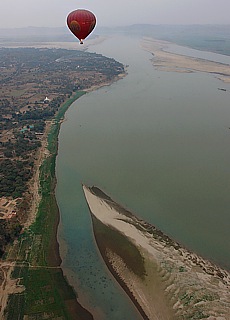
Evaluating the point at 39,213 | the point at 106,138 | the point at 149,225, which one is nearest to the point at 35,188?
the point at 39,213

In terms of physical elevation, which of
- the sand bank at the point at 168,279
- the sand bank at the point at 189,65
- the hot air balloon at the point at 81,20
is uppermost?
the hot air balloon at the point at 81,20

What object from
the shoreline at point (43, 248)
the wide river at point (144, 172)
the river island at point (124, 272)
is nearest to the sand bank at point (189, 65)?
the wide river at point (144, 172)

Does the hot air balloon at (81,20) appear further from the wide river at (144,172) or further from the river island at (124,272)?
the river island at (124,272)

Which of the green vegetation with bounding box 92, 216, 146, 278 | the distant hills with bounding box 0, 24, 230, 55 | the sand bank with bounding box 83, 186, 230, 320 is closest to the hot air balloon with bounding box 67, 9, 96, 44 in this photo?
the green vegetation with bounding box 92, 216, 146, 278

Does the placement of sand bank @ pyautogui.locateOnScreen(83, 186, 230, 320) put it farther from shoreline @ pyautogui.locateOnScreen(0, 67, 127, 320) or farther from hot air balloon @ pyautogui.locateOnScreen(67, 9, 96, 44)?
hot air balloon @ pyautogui.locateOnScreen(67, 9, 96, 44)

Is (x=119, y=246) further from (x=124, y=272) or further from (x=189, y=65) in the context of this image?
(x=189, y=65)

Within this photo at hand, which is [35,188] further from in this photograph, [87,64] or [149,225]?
[87,64]
